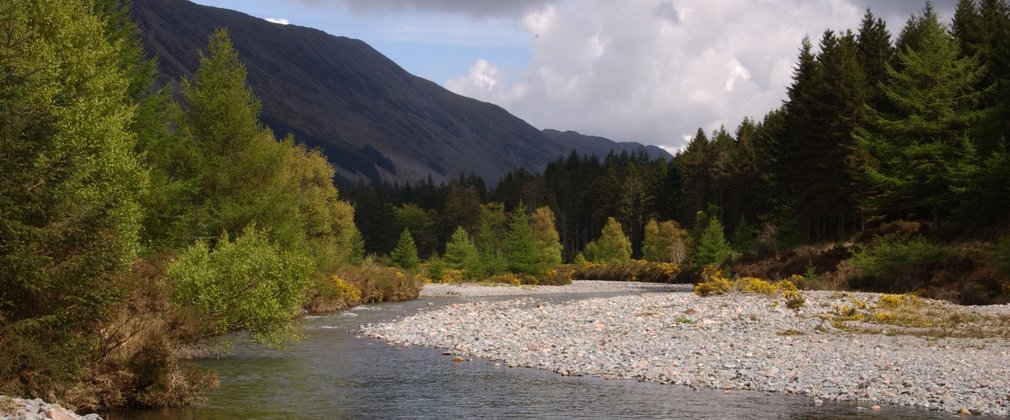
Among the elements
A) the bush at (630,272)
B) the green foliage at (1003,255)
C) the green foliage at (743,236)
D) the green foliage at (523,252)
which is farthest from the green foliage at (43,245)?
the green foliage at (743,236)

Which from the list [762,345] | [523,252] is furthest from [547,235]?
[762,345]

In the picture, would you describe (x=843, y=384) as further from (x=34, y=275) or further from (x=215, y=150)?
(x=215, y=150)

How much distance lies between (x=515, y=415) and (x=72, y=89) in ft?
49.1

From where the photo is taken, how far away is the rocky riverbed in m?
18.7

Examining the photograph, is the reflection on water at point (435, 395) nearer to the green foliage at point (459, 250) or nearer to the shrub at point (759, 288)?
the shrub at point (759, 288)

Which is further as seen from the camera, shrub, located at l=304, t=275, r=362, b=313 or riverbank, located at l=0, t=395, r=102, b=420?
shrub, located at l=304, t=275, r=362, b=313

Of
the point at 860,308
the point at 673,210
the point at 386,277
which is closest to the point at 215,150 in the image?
the point at 386,277

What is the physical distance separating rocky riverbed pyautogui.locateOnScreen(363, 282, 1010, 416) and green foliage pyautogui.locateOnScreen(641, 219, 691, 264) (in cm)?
5760

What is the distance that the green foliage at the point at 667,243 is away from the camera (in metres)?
96.3

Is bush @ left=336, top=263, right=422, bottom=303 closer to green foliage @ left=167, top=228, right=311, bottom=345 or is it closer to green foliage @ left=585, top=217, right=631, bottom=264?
green foliage @ left=167, top=228, right=311, bottom=345

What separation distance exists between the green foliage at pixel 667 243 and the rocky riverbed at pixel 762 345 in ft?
189


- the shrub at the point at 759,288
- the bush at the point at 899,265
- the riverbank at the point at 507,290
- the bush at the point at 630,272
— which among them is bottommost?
the riverbank at the point at 507,290

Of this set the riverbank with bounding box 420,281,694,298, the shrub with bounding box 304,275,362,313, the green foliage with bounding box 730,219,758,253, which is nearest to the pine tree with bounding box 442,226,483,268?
the riverbank with bounding box 420,281,694,298

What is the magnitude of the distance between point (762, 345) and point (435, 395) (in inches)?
428
